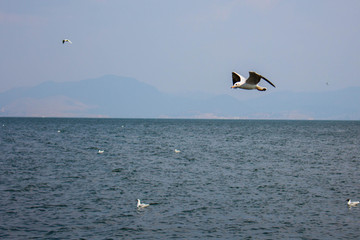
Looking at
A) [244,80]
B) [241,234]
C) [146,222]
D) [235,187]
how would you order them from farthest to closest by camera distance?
[235,187], [146,222], [241,234], [244,80]

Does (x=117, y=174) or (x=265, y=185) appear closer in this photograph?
(x=265, y=185)

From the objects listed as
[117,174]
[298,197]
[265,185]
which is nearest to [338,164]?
[265,185]

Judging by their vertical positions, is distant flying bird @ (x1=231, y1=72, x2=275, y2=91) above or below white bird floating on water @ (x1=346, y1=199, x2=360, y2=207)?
above

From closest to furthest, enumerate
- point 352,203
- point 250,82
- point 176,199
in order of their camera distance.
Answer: point 250,82 < point 352,203 < point 176,199

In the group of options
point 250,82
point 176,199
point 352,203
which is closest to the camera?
point 250,82

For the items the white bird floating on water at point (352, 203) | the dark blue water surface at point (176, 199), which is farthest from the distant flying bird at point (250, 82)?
the white bird floating on water at point (352, 203)

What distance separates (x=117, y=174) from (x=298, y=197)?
15364 millimetres

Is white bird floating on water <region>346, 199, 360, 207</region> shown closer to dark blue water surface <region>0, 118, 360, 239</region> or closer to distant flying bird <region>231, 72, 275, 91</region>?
dark blue water surface <region>0, 118, 360, 239</region>

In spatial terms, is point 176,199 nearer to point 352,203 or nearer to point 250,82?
point 352,203

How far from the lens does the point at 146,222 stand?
22125 millimetres

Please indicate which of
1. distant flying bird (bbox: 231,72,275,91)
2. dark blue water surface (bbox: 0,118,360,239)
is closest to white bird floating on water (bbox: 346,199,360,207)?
dark blue water surface (bbox: 0,118,360,239)

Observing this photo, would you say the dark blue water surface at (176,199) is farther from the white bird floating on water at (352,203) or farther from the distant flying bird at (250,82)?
the distant flying bird at (250,82)

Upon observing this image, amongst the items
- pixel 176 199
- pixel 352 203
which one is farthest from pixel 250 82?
pixel 352 203

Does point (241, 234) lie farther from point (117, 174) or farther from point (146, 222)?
point (117, 174)
